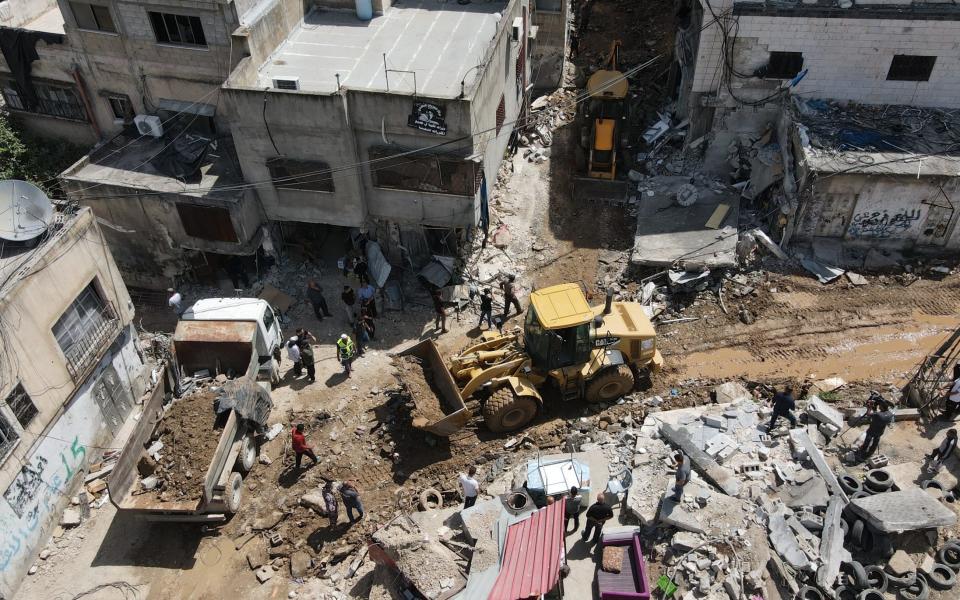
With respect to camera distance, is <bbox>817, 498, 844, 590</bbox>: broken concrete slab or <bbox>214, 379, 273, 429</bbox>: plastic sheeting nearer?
<bbox>817, 498, 844, 590</bbox>: broken concrete slab

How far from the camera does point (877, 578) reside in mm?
11680

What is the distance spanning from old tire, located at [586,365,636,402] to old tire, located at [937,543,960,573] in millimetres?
6358

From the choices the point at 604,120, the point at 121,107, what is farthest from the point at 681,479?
the point at 121,107

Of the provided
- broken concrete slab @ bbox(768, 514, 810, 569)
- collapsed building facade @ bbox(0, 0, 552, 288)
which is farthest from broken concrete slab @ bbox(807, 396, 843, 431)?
collapsed building facade @ bbox(0, 0, 552, 288)

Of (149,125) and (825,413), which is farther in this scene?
(149,125)

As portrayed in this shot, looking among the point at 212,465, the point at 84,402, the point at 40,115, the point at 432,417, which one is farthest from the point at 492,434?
the point at 40,115

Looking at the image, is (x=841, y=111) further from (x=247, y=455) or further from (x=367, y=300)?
(x=247, y=455)

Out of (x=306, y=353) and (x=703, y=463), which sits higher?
(x=703, y=463)

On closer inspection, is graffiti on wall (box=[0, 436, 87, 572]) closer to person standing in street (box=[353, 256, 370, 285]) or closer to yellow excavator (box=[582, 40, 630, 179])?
person standing in street (box=[353, 256, 370, 285])

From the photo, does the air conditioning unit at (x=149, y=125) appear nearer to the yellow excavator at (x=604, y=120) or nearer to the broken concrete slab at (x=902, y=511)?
the yellow excavator at (x=604, y=120)

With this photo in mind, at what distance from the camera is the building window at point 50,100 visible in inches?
835

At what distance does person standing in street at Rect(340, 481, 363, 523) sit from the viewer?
13555 millimetres

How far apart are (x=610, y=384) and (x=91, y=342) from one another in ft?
37.1

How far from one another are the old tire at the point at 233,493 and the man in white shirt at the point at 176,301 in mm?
6162
